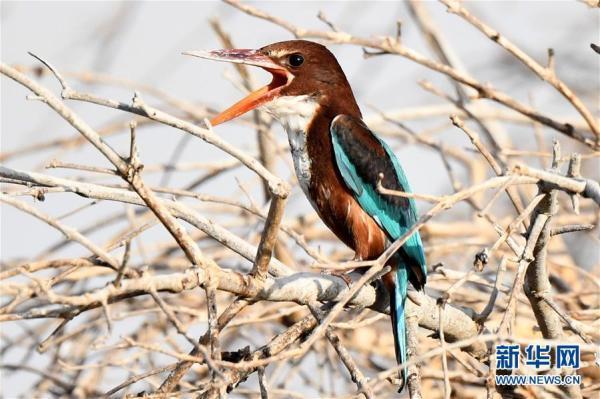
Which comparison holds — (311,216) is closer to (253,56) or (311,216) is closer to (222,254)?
(222,254)

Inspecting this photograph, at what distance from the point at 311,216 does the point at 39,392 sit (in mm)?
1281

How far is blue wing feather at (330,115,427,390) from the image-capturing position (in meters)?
2.82

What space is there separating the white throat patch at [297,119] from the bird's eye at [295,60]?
11 cm

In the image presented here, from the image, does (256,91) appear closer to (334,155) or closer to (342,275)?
(334,155)

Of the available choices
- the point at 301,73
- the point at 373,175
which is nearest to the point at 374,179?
the point at 373,175

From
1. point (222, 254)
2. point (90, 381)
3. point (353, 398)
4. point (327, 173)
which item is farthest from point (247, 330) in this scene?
point (353, 398)

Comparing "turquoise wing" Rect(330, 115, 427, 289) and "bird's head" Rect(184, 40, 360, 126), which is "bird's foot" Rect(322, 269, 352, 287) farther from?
"bird's head" Rect(184, 40, 360, 126)

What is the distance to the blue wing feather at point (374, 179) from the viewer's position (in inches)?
111

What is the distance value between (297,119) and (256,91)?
0.50 feet

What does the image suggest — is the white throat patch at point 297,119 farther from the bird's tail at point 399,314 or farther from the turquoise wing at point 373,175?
the bird's tail at point 399,314

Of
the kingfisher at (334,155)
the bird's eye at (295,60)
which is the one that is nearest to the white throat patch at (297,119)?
the kingfisher at (334,155)

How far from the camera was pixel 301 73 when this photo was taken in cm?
312

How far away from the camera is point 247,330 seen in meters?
3.87

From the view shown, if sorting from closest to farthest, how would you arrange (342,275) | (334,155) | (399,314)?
(342,275) < (399,314) < (334,155)
